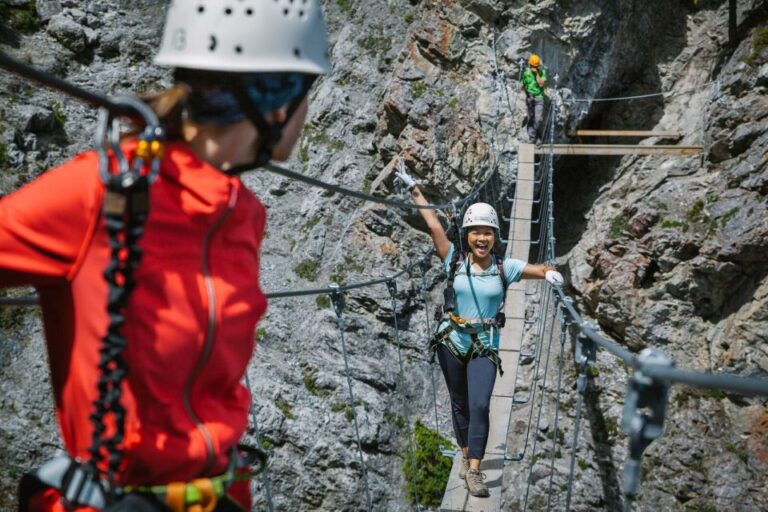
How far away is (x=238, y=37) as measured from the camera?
2.95 ft

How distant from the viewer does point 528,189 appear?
24.9 ft

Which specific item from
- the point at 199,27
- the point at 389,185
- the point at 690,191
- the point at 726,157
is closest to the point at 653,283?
the point at 690,191

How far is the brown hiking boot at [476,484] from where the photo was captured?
390cm

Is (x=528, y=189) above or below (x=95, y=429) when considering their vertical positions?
above

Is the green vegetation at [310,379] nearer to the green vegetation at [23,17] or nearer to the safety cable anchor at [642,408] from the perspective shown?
the green vegetation at [23,17]

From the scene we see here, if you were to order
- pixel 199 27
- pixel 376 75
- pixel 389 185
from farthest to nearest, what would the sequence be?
pixel 376 75, pixel 389 185, pixel 199 27

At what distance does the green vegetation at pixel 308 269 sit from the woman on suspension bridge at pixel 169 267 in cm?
706

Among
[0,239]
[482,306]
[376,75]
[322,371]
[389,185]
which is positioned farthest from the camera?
[376,75]

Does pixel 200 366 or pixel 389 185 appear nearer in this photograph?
pixel 200 366

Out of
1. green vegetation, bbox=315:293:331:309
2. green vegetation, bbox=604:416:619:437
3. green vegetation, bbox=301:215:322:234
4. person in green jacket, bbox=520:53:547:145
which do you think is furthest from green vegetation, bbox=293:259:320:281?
green vegetation, bbox=604:416:619:437

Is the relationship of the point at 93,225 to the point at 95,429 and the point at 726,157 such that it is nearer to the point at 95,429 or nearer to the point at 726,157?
the point at 95,429

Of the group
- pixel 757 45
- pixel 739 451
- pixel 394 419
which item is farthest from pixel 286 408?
pixel 757 45

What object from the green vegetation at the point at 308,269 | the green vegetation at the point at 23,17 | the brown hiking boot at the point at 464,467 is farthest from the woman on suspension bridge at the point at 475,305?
the green vegetation at the point at 23,17

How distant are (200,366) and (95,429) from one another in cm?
13
